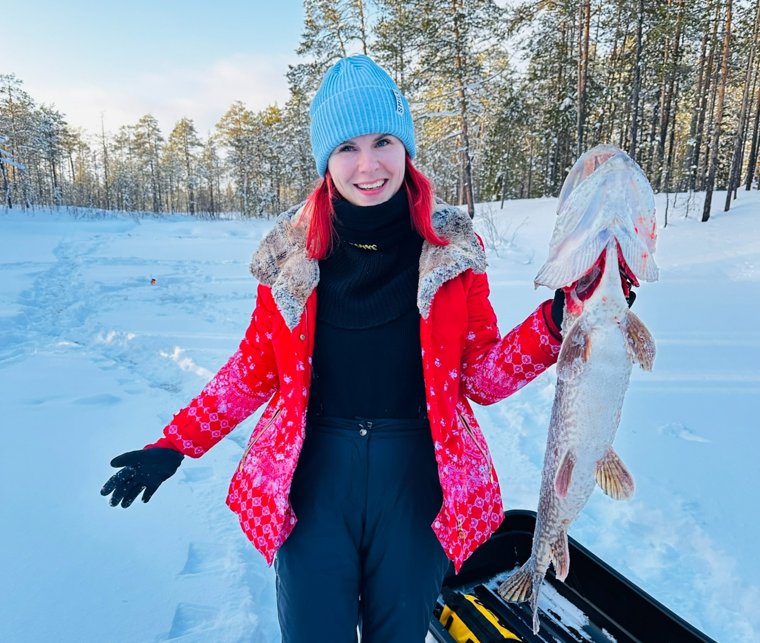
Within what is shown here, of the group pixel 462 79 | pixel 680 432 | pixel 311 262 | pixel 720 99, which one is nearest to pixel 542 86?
pixel 462 79

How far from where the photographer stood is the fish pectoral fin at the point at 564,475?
1.28 meters

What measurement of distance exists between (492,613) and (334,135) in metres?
2.41

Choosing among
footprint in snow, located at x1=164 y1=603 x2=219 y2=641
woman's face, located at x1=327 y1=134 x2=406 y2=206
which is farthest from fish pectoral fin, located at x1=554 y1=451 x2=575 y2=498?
footprint in snow, located at x1=164 y1=603 x2=219 y2=641

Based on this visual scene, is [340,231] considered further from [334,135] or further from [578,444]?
[578,444]

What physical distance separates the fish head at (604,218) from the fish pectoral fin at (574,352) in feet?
0.40

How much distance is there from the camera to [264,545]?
152cm

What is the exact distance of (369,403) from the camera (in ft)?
5.07

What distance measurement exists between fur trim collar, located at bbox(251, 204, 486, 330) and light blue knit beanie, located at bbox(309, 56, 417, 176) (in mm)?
309

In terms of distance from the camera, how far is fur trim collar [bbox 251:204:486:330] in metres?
1.47

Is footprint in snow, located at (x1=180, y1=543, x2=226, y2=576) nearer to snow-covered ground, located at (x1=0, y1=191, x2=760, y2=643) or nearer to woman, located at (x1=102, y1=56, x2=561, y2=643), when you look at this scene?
snow-covered ground, located at (x1=0, y1=191, x2=760, y2=643)

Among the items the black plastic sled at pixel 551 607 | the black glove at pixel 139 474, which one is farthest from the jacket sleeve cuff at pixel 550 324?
the black plastic sled at pixel 551 607

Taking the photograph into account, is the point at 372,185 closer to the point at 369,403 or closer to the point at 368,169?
the point at 368,169

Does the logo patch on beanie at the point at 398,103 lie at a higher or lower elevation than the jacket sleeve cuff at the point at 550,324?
higher

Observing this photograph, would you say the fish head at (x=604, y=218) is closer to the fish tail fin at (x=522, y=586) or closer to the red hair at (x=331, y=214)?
the red hair at (x=331, y=214)
